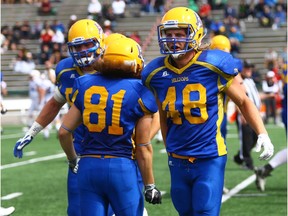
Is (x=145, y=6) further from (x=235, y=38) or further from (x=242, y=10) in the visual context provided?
(x=235, y=38)

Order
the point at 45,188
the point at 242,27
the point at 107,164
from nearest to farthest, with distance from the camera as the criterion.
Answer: the point at 107,164 < the point at 45,188 < the point at 242,27

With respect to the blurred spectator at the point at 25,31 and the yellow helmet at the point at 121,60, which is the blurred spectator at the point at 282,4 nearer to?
the blurred spectator at the point at 25,31

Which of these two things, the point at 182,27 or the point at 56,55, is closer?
the point at 182,27

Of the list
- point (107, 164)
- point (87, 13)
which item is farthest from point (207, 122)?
point (87, 13)

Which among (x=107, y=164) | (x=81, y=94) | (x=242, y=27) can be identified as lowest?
(x=242, y=27)

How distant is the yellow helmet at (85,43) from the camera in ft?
20.7

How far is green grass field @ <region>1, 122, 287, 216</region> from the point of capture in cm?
888

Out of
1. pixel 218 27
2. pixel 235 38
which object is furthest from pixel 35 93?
pixel 235 38

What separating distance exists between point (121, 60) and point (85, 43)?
1111 millimetres

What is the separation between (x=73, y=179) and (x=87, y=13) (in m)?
27.7

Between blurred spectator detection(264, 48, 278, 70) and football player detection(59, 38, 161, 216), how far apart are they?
66.9 ft

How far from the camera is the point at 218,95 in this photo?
5.61m

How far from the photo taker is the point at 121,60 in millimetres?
5344

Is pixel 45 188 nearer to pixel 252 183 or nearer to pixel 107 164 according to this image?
pixel 252 183
